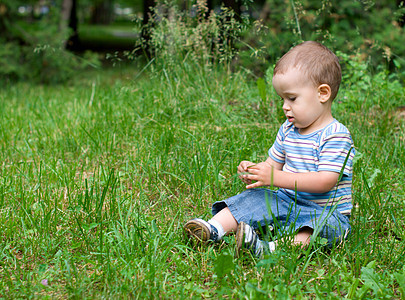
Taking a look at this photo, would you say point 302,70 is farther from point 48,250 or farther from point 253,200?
point 48,250

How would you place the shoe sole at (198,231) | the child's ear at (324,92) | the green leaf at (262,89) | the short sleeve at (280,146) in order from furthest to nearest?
the green leaf at (262,89), the short sleeve at (280,146), the child's ear at (324,92), the shoe sole at (198,231)

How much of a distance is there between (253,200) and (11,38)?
5.89m

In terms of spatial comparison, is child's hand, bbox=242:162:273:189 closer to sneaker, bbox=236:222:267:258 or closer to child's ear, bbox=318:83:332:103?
sneaker, bbox=236:222:267:258

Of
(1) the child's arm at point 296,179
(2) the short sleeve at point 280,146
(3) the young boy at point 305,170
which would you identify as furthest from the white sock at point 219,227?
(2) the short sleeve at point 280,146

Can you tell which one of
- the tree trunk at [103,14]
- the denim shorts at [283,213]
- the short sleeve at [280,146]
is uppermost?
the tree trunk at [103,14]

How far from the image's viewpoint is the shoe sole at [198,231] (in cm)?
202

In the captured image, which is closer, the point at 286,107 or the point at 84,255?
the point at 84,255

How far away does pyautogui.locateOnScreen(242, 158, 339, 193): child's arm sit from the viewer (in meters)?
2.06

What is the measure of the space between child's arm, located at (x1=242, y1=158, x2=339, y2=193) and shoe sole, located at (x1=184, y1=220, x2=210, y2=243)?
0.97 feet

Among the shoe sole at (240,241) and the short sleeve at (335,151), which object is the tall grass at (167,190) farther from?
the short sleeve at (335,151)

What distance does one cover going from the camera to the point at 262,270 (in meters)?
1.81

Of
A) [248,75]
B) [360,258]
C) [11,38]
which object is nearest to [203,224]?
[360,258]

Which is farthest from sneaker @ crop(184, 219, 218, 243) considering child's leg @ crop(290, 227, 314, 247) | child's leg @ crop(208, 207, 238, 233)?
child's leg @ crop(290, 227, 314, 247)

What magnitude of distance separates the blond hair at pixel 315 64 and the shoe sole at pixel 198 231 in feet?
2.72
